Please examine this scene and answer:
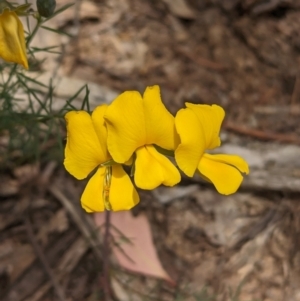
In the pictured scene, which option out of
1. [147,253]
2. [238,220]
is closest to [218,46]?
[238,220]

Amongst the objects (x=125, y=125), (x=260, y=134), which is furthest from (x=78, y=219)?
(x=125, y=125)

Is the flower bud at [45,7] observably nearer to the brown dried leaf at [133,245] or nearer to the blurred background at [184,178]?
the blurred background at [184,178]

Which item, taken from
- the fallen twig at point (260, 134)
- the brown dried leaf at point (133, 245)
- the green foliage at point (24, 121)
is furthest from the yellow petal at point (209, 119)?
the fallen twig at point (260, 134)

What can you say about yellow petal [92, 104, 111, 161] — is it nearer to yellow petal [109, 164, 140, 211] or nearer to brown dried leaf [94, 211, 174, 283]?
yellow petal [109, 164, 140, 211]

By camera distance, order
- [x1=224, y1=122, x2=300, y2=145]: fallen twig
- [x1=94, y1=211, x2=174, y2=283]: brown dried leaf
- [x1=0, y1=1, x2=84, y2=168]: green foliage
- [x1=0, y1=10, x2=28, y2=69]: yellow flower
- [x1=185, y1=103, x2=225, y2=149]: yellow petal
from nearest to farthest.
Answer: [x1=0, y1=10, x2=28, y2=69]: yellow flower, [x1=185, y1=103, x2=225, y2=149]: yellow petal, [x1=0, y1=1, x2=84, y2=168]: green foliage, [x1=94, y1=211, x2=174, y2=283]: brown dried leaf, [x1=224, y1=122, x2=300, y2=145]: fallen twig

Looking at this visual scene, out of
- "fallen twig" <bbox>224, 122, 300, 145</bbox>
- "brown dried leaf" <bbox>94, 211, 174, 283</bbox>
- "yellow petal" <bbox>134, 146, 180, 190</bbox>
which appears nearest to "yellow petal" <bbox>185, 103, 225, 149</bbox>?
"yellow petal" <bbox>134, 146, 180, 190</bbox>

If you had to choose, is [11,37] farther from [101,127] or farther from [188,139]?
[188,139]
